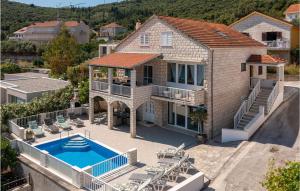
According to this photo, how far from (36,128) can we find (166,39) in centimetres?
1242

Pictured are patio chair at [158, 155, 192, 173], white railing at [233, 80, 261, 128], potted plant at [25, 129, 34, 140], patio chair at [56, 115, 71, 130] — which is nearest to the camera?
patio chair at [158, 155, 192, 173]

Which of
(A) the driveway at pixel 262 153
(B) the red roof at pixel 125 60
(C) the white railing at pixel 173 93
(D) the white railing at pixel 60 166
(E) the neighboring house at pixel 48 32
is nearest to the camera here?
(A) the driveway at pixel 262 153

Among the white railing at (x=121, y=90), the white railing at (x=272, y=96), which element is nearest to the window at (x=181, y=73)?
the white railing at (x=121, y=90)

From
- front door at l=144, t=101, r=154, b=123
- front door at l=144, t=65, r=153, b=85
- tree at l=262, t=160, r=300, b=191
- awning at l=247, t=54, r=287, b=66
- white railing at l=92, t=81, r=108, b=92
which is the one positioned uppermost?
awning at l=247, t=54, r=287, b=66

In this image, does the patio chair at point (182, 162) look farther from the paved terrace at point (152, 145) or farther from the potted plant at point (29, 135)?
the potted plant at point (29, 135)

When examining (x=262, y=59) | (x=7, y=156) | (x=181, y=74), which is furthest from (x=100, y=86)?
(x=262, y=59)

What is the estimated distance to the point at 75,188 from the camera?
56.6 ft

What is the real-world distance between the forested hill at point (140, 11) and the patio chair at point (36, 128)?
5834cm

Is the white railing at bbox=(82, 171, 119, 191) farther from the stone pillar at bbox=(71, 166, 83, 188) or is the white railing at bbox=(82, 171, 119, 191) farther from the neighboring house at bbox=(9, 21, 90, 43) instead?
the neighboring house at bbox=(9, 21, 90, 43)

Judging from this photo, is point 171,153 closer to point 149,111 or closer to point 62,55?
point 149,111

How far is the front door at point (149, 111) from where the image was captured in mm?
28834

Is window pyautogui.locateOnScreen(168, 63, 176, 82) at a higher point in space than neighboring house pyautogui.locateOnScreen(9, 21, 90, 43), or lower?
lower

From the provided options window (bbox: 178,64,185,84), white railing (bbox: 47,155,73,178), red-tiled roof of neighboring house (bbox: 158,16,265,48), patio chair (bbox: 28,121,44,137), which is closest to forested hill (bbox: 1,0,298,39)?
red-tiled roof of neighboring house (bbox: 158,16,265,48)

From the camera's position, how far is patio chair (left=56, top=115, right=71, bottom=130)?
2817cm
